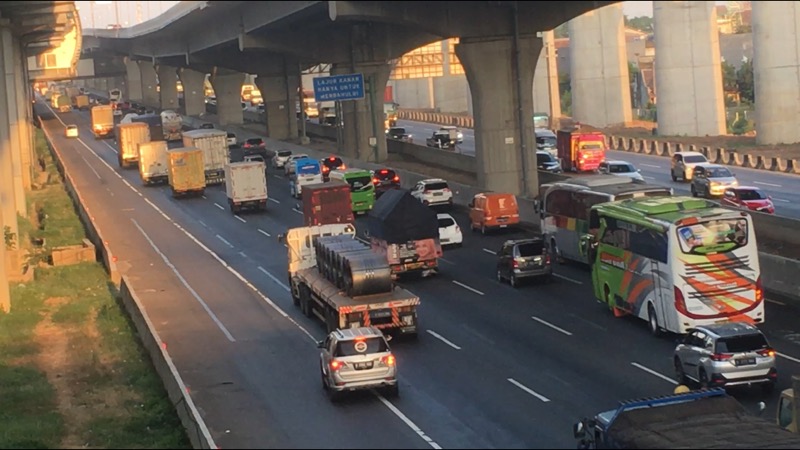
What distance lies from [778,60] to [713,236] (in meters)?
49.8

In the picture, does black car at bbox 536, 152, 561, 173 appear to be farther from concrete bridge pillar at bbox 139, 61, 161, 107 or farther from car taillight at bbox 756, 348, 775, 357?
concrete bridge pillar at bbox 139, 61, 161, 107

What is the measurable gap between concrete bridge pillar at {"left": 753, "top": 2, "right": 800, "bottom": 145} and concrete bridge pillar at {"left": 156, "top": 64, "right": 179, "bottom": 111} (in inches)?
4282

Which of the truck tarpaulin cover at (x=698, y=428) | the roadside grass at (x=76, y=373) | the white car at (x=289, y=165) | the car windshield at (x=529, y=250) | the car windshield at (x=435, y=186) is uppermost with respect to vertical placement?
the white car at (x=289, y=165)

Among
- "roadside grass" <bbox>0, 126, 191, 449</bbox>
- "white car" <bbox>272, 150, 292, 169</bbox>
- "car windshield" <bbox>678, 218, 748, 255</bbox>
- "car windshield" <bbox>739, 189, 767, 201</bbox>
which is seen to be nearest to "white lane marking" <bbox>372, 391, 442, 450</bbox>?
"roadside grass" <bbox>0, 126, 191, 449</bbox>

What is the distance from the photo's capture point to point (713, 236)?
3309cm

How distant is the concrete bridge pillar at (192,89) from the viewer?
532 ft

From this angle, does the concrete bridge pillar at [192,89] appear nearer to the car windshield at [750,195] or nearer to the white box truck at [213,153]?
the white box truck at [213,153]

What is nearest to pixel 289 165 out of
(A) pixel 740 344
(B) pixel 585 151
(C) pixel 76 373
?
(B) pixel 585 151

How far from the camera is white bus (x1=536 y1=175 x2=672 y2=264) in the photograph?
1768 inches

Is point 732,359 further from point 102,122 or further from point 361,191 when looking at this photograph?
point 102,122

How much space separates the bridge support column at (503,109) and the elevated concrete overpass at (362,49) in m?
0.05

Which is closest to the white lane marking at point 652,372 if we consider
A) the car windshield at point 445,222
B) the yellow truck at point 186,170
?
the car windshield at point 445,222

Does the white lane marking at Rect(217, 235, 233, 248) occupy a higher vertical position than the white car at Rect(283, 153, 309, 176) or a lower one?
lower

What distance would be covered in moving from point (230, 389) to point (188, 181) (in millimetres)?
47845
